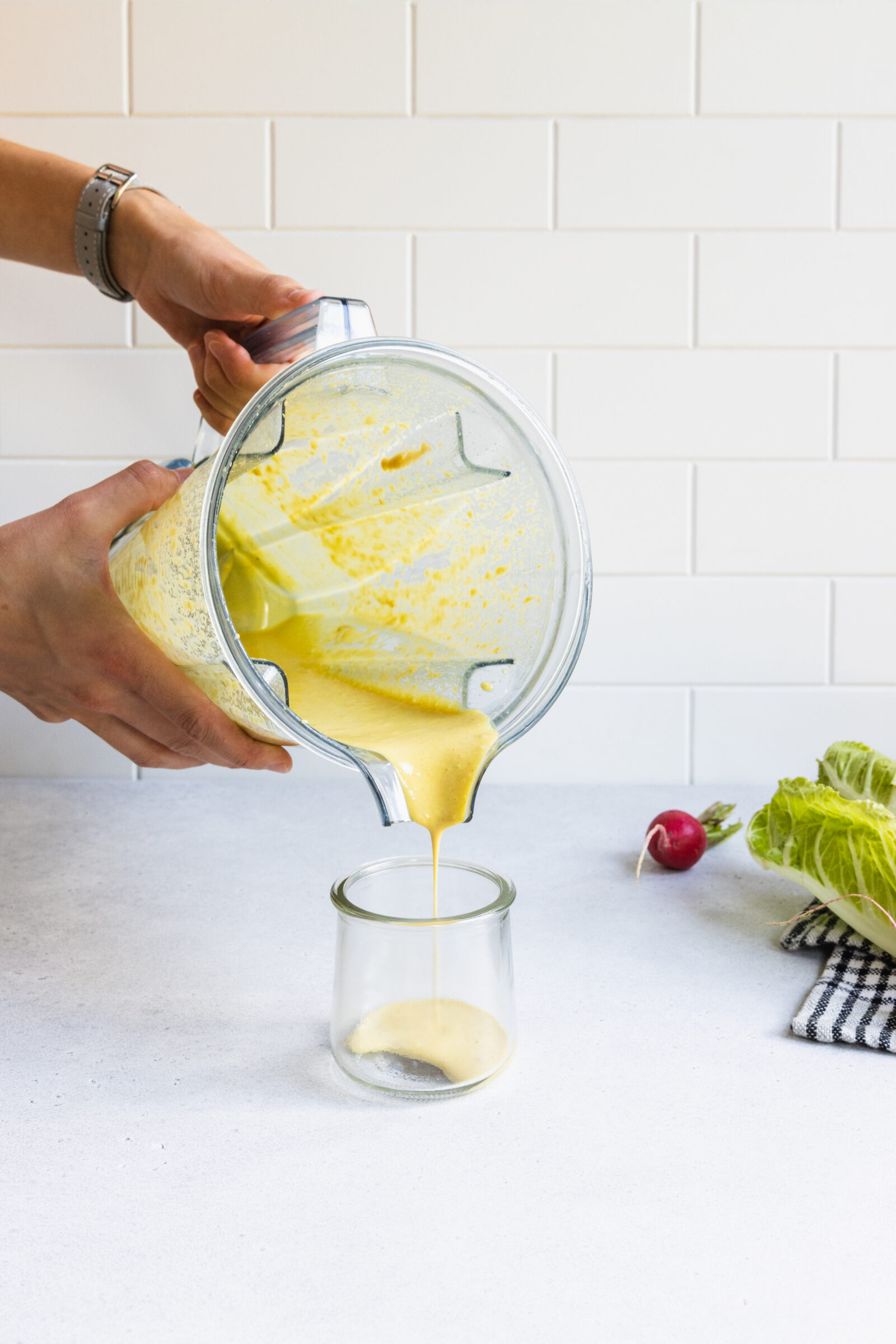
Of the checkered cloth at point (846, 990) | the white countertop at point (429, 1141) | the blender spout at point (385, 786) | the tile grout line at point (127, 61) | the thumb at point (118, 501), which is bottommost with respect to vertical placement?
the white countertop at point (429, 1141)

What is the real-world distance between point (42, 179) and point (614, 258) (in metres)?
0.56

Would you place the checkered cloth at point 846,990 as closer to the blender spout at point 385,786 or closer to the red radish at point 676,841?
the red radish at point 676,841

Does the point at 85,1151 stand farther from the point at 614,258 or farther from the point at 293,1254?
the point at 614,258

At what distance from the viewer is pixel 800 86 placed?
3.68 ft

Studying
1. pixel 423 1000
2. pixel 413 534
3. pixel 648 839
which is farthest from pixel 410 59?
pixel 423 1000

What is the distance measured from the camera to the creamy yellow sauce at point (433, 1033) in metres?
0.62

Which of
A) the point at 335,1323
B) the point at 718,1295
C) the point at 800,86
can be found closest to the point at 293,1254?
the point at 335,1323

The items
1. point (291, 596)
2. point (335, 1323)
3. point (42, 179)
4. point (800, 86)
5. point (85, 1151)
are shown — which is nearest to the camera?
point (335, 1323)

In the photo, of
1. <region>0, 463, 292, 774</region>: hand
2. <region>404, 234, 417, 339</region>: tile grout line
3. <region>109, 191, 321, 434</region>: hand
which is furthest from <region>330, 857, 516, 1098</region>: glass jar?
<region>404, 234, 417, 339</region>: tile grout line

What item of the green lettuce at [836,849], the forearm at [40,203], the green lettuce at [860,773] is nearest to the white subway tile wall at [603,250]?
the forearm at [40,203]

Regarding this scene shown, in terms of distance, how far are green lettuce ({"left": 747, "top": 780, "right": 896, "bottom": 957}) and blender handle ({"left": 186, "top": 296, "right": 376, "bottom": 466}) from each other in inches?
18.7

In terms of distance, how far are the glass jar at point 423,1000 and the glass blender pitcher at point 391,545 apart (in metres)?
0.07

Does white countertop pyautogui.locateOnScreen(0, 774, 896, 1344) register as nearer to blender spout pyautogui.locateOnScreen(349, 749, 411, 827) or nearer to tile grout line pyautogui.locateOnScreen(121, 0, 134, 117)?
blender spout pyautogui.locateOnScreen(349, 749, 411, 827)

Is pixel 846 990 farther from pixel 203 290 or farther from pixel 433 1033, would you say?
pixel 203 290
